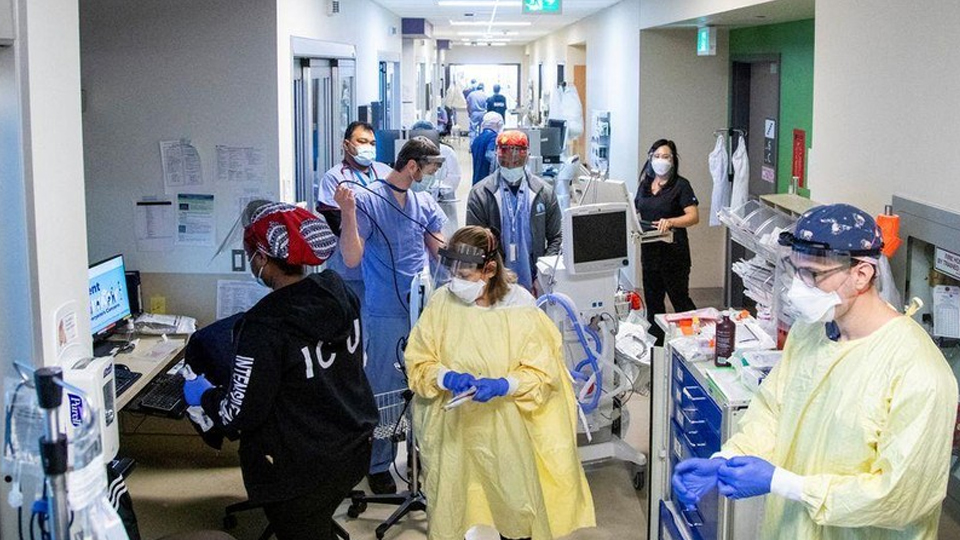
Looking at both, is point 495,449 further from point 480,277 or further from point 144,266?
point 144,266

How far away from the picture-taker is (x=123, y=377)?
4316 millimetres

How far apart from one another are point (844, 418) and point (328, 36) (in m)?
5.31

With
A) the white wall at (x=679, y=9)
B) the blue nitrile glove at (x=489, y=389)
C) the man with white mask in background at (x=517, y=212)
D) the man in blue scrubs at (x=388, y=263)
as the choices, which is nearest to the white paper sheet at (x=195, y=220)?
the man in blue scrubs at (x=388, y=263)

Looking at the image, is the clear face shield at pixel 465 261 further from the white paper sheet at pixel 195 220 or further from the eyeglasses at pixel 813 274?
the white paper sheet at pixel 195 220

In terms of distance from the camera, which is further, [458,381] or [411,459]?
[411,459]

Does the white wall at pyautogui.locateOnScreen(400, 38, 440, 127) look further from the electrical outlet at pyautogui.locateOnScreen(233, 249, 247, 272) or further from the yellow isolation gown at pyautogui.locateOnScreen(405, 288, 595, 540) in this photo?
the yellow isolation gown at pyautogui.locateOnScreen(405, 288, 595, 540)

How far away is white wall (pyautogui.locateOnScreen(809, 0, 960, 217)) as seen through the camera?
3656 millimetres

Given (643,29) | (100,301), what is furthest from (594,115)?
(100,301)

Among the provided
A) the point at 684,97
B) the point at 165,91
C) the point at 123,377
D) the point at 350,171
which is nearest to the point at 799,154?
the point at 684,97

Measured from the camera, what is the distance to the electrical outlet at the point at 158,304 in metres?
5.34

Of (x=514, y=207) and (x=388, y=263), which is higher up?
(x=514, y=207)

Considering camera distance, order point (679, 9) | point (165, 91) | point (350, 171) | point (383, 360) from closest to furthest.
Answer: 1. point (383, 360)
2. point (165, 91)
3. point (350, 171)
4. point (679, 9)

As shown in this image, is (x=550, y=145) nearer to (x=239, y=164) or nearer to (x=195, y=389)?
(x=239, y=164)

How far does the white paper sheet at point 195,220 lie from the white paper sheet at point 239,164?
145mm
